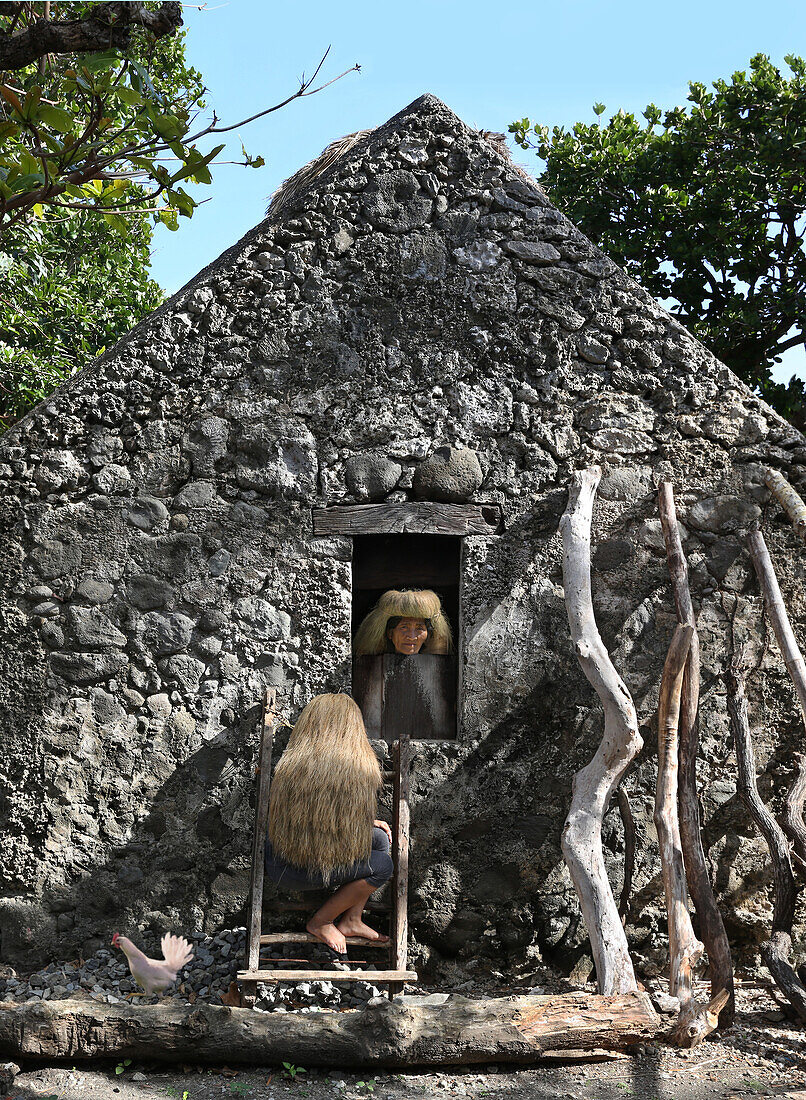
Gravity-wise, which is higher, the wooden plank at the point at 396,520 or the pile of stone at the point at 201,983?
the wooden plank at the point at 396,520

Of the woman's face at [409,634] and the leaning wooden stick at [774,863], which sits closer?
the leaning wooden stick at [774,863]

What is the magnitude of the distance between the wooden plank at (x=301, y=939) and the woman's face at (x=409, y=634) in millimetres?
1308

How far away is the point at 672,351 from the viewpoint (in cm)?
452

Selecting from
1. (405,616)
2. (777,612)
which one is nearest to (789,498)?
(777,612)

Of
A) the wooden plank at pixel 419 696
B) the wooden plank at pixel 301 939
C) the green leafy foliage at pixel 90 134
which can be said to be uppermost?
the green leafy foliage at pixel 90 134

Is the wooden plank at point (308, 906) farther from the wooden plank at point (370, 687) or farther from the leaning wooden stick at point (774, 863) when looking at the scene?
the leaning wooden stick at point (774, 863)

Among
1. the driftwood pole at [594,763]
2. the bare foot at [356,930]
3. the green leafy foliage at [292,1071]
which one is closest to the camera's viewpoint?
the green leafy foliage at [292,1071]

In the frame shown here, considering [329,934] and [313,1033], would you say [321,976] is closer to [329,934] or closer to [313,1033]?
[313,1033]

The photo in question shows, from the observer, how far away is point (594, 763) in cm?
393

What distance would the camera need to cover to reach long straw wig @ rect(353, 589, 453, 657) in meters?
4.48

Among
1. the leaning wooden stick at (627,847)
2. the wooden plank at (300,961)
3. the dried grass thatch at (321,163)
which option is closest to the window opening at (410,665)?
the leaning wooden stick at (627,847)

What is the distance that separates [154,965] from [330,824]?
88 centimetres

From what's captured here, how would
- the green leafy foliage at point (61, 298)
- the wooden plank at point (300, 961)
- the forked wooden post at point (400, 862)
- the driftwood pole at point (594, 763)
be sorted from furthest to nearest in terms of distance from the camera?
the green leafy foliage at point (61, 298) < the wooden plank at point (300, 961) < the forked wooden post at point (400, 862) < the driftwood pole at point (594, 763)

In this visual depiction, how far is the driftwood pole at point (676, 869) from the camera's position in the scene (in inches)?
138
